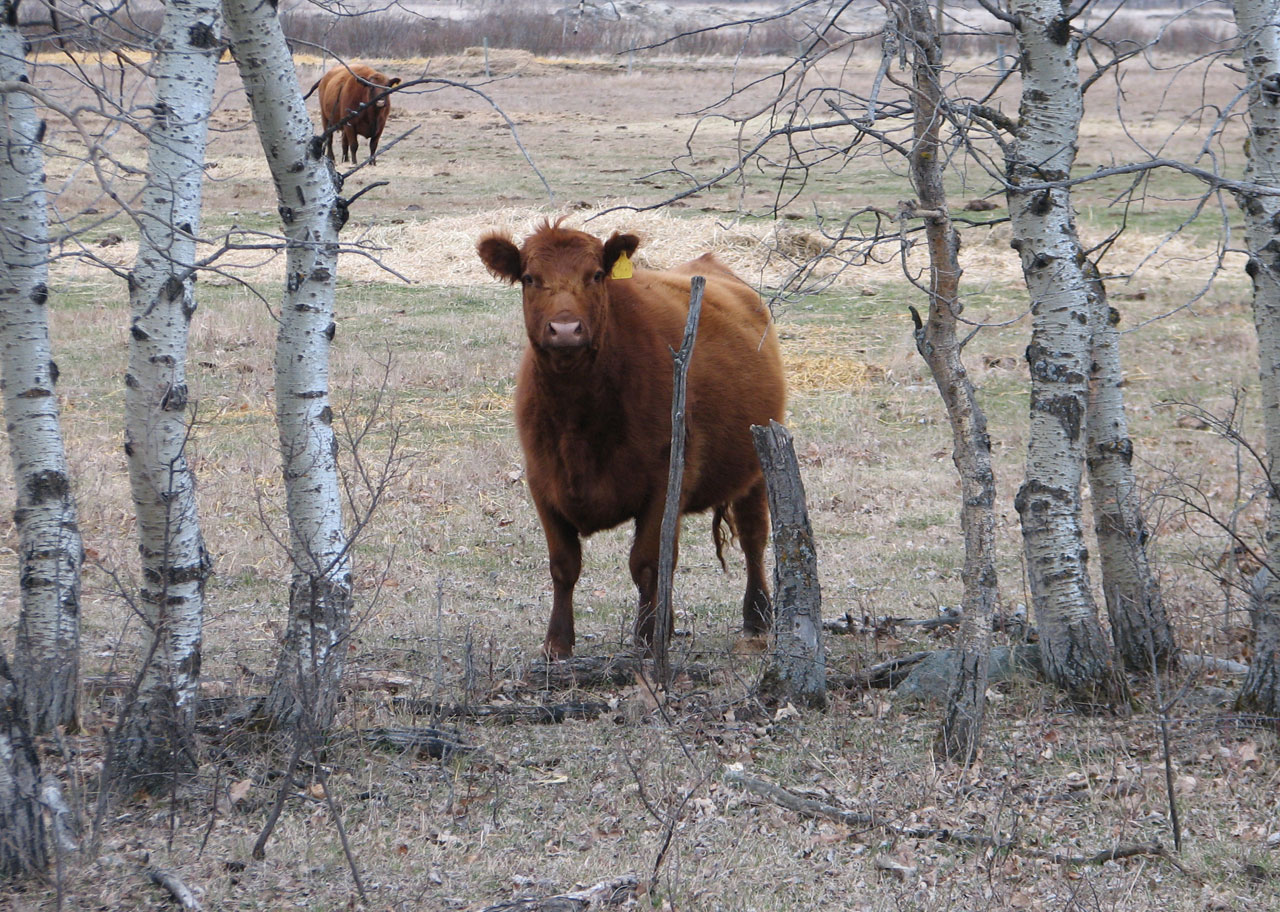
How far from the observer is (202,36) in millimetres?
4676

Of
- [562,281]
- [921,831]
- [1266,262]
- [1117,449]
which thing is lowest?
[921,831]

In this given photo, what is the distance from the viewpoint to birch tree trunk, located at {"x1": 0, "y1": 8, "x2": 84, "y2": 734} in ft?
16.4

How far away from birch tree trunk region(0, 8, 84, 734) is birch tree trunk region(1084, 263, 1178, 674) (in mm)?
4744

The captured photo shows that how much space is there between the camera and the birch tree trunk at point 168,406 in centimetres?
460

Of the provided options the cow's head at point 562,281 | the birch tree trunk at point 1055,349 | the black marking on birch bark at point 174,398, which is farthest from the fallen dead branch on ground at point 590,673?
the black marking on birch bark at point 174,398

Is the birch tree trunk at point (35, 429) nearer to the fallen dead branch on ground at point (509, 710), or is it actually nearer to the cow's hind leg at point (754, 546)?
the fallen dead branch on ground at point (509, 710)

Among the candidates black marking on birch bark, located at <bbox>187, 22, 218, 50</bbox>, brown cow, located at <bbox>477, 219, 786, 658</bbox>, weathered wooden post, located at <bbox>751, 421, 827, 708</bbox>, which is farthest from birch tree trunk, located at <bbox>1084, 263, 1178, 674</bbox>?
black marking on birch bark, located at <bbox>187, 22, 218, 50</bbox>

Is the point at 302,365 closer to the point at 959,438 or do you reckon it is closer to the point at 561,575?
the point at 561,575

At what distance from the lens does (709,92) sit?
42.7 m

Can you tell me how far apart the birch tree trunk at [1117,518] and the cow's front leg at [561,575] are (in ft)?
9.43

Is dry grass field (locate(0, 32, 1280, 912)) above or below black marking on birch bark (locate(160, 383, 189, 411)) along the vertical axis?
below

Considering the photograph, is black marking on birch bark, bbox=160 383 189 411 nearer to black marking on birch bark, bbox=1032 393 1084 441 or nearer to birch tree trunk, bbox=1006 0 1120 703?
birch tree trunk, bbox=1006 0 1120 703

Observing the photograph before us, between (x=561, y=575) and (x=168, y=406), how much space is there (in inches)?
115

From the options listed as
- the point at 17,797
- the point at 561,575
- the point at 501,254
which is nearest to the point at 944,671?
the point at 561,575
